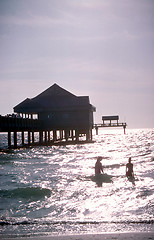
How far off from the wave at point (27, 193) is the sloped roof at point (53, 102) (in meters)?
27.8

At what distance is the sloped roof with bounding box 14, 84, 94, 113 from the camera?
1593 inches

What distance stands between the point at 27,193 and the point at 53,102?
30463mm

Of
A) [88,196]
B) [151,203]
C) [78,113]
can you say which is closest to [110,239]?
[151,203]

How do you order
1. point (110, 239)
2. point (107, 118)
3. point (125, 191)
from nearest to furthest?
point (110, 239) < point (125, 191) < point (107, 118)

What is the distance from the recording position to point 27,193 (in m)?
12.3

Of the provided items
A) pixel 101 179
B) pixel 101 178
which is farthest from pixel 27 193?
pixel 101 178

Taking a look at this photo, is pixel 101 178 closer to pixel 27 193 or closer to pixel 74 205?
pixel 27 193

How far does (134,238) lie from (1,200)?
617 centimetres

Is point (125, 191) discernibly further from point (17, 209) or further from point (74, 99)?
point (74, 99)

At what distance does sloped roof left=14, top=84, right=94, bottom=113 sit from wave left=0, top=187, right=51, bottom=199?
2785cm

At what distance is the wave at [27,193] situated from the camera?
11806 mm

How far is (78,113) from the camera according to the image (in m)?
40.6

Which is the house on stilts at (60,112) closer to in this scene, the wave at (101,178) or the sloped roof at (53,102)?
the sloped roof at (53,102)

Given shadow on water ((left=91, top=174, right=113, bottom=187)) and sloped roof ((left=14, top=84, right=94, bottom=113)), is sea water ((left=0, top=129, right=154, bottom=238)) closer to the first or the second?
shadow on water ((left=91, top=174, right=113, bottom=187))
